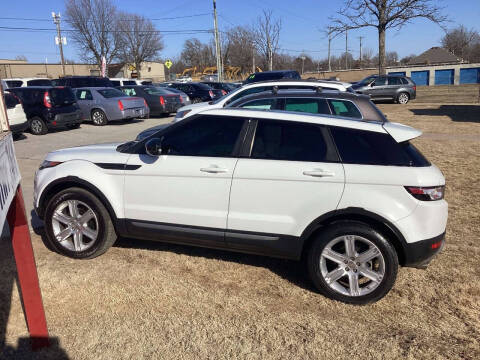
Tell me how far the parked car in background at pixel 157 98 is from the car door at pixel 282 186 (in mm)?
15244

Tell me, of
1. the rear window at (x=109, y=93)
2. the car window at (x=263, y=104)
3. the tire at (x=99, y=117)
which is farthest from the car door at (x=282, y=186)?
the rear window at (x=109, y=93)

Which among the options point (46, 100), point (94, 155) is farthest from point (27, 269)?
point (46, 100)

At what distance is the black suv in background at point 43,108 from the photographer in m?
13.7

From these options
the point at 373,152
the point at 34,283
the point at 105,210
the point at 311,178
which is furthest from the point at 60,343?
the point at 373,152

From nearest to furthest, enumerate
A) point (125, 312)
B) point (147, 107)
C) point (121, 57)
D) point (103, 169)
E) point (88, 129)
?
point (125, 312), point (103, 169), point (88, 129), point (147, 107), point (121, 57)

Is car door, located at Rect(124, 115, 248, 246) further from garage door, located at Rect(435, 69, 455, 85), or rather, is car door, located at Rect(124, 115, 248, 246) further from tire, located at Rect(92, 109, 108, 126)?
garage door, located at Rect(435, 69, 455, 85)

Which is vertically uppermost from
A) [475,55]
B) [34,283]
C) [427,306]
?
[475,55]

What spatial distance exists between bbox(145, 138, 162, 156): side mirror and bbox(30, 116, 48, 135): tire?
11.4m

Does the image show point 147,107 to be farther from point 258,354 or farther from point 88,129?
point 258,354

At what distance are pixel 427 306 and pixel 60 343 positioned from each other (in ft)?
9.86

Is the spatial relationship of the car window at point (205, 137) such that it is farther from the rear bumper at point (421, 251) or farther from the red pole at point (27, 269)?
the rear bumper at point (421, 251)

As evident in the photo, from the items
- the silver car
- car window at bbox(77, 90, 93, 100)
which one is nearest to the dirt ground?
the silver car

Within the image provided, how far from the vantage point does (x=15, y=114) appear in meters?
12.3

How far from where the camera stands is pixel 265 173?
3.60m
